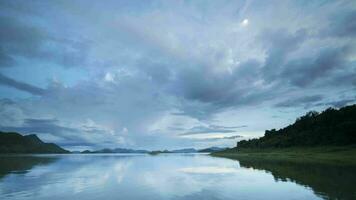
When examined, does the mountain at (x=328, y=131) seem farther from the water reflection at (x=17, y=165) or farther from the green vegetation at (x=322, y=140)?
the water reflection at (x=17, y=165)

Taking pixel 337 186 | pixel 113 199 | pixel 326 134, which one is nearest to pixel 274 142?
pixel 326 134

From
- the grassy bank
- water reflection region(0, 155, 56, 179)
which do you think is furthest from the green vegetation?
water reflection region(0, 155, 56, 179)

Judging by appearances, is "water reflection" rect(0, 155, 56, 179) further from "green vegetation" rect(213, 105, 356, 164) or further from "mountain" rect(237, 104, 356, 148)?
"mountain" rect(237, 104, 356, 148)

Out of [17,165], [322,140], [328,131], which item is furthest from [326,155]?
[17,165]

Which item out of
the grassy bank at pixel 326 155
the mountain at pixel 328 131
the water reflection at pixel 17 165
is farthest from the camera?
the mountain at pixel 328 131

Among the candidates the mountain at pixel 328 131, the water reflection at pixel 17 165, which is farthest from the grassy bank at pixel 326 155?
the water reflection at pixel 17 165

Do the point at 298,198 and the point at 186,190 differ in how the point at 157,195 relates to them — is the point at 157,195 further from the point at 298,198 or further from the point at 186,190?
the point at 298,198

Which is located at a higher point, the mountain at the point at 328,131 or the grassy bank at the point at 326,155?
the mountain at the point at 328,131

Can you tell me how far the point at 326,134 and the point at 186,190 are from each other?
414ft

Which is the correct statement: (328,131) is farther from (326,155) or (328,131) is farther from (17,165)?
(17,165)

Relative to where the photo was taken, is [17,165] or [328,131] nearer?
[17,165]

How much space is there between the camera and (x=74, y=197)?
3130 cm

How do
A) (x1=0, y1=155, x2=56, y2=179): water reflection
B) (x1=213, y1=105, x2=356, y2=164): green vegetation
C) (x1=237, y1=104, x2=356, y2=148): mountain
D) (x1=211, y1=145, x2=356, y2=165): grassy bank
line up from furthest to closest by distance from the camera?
(x1=237, y1=104, x2=356, y2=148): mountain, (x1=213, y1=105, x2=356, y2=164): green vegetation, (x1=211, y1=145, x2=356, y2=165): grassy bank, (x1=0, y1=155, x2=56, y2=179): water reflection

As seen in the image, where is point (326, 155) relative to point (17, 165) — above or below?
above
